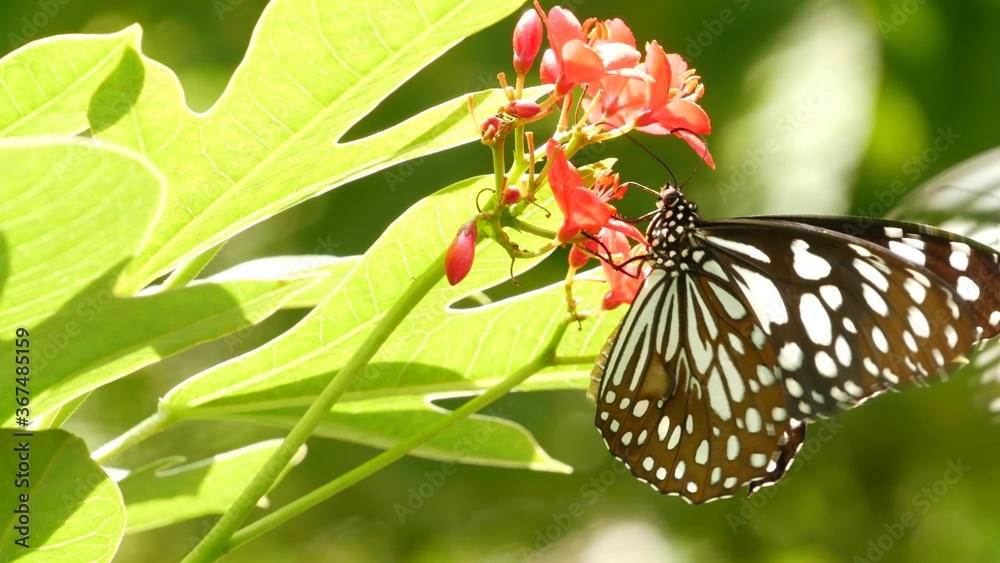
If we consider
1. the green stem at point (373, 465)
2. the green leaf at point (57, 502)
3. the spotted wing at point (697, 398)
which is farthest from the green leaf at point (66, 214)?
the spotted wing at point (697, 398)

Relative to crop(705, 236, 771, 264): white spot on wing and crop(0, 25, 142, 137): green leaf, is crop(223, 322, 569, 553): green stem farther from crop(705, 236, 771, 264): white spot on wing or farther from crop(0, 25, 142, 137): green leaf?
crop(705, 236, 771, 264): white spot on wing

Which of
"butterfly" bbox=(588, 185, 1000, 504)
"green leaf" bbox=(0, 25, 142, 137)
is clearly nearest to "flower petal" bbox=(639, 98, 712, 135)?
"butterfly" bbox=(588, 185, 1000, 504)

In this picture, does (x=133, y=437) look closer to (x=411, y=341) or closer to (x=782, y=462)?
A: (x=411, y=341)

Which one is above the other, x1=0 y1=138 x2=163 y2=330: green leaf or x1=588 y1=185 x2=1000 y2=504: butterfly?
x1=0 y1=138 x2=163 y2=330: green leaf

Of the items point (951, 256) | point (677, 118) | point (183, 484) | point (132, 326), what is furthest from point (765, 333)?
point (132, 326)

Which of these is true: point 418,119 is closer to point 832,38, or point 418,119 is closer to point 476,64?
point 476,64

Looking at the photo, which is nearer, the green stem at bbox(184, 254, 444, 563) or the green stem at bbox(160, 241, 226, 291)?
the green stem at bbox(184, 254, 444, 563)
